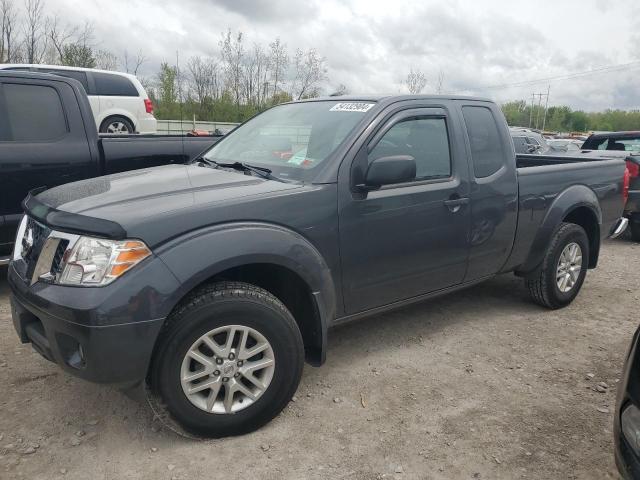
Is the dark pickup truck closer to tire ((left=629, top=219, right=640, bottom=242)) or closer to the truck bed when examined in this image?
the truck bed

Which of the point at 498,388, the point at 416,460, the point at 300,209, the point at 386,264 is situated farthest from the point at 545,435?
the point at 300,209

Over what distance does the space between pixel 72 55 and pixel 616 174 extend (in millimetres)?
23636

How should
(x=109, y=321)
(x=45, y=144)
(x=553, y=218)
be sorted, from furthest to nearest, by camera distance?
(x=45, y=144) → (x=553, y=218) → (x=109, y=321)

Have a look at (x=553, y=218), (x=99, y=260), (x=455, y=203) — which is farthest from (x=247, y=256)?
(x=553, y=218)

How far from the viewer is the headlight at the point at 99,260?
2.32 m

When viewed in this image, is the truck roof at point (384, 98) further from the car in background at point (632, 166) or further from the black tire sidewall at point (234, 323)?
the car in background at point (632, 166)

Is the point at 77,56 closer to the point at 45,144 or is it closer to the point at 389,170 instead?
the point at 45,144

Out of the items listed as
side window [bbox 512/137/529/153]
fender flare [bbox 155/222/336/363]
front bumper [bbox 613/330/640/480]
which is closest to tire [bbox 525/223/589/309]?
fender flare [bbox 155/222/336/363]

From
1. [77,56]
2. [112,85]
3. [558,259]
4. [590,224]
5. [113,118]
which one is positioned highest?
[77,56]

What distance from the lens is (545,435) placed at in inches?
111

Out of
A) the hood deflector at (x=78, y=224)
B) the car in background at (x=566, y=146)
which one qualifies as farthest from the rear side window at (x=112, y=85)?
the car in background at (x=566, y=146)

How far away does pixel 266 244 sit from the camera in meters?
2.66

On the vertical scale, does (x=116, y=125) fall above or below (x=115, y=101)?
below

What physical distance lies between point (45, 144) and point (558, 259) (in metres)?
4.63
